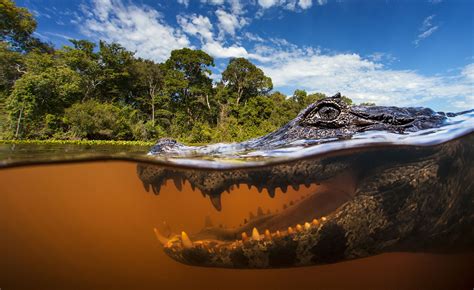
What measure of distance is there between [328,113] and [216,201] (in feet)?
5.74

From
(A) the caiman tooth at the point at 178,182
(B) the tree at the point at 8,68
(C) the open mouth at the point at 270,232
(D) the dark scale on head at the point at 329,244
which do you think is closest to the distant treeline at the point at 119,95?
(B) the tree at the point at 8,68

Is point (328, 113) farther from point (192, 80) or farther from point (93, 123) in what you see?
point (192, 80)

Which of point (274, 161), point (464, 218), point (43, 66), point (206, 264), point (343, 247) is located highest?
point (43, 66)

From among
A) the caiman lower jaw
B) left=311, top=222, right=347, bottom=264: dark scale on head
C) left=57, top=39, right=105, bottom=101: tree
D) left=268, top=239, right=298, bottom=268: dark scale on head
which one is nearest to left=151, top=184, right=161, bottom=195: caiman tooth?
the caiman lower jaw

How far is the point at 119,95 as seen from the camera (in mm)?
30703

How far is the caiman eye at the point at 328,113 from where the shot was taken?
11.2ft

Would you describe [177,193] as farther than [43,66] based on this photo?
No

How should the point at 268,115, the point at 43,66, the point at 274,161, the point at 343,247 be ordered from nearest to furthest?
the point at 343,247 → the point at 274,161 → the point at 43,66 → the point at 268,115

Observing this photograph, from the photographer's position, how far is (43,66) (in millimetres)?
23031

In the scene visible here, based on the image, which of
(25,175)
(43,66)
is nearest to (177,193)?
(25,175)

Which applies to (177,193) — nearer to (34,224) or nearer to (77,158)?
(77,158)

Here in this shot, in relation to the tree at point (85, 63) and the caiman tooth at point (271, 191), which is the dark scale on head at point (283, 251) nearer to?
the caiman tooth at point (271, 191)

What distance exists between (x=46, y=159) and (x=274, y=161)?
3698mm

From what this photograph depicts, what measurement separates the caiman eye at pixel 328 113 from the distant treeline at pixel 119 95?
1808 centimetres
